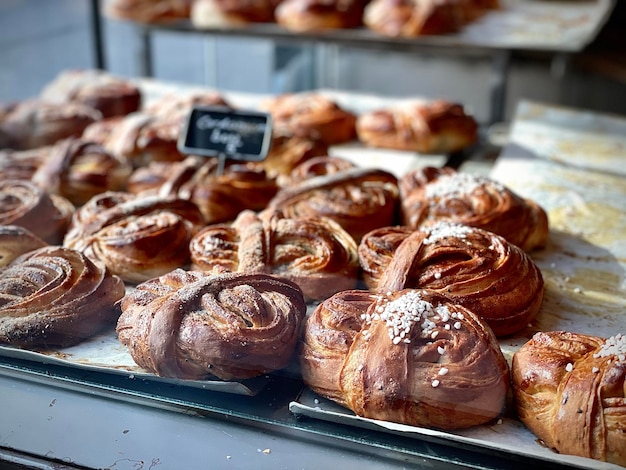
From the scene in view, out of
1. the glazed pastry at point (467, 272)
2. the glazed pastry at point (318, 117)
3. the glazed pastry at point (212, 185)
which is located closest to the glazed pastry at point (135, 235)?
the glazed pastry at point (212, 185)

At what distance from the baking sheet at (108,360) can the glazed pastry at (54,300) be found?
0.03m

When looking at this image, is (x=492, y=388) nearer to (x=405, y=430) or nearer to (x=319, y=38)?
(x=405, y=430)

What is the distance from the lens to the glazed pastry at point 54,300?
2211mm

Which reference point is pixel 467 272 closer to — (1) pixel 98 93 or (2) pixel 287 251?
(2) pixel 287 251

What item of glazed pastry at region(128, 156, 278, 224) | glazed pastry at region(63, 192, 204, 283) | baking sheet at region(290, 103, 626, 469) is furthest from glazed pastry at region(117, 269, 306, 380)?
glazed pastry at region(128, 156, 278, 224)

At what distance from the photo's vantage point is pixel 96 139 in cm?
454

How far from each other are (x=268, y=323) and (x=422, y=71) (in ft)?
26.5

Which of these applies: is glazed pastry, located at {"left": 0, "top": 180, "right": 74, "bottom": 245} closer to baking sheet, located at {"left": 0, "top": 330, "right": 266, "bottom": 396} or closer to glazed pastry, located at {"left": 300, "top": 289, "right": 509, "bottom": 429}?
baking sheet, located at {"left": 0, "top": 330, "right": 266, "bottom": 396}

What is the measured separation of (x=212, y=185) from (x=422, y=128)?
178 centimetres

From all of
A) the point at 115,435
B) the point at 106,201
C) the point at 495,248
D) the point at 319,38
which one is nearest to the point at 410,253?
the point at 495,248

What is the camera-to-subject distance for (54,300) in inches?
89.8

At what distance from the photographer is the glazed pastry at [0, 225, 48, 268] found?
257 cm

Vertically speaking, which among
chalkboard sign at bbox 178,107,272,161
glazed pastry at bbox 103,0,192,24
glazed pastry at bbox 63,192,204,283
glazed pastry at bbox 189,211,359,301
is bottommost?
glazed pastry at bbox 63,192,204,283

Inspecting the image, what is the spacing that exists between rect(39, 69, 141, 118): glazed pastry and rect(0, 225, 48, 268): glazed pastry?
2.82 m
